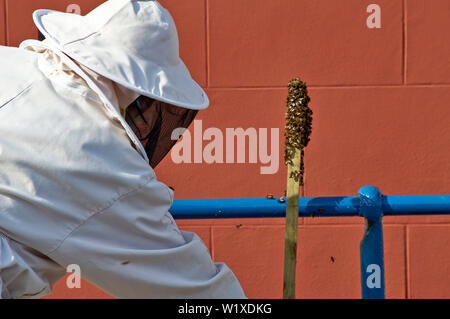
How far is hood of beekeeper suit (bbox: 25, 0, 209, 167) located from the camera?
1730mm

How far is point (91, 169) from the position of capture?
1.63 m

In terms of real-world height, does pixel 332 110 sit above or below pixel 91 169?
below

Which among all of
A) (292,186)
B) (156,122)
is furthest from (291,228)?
(156,122)

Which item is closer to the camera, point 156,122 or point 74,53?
point 74,53

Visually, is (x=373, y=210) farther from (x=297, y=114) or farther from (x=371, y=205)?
(x=297, y=114)

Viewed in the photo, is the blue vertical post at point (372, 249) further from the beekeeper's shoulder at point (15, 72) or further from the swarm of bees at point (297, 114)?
the beekeeper's shoulder at point (15, 72)

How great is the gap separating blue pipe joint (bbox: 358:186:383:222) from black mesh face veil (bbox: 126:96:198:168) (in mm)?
615

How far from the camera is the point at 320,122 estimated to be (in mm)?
3922

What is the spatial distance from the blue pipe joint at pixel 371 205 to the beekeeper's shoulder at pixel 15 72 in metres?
1.06

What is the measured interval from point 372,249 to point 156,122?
800 mm

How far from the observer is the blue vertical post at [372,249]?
2.13 meters

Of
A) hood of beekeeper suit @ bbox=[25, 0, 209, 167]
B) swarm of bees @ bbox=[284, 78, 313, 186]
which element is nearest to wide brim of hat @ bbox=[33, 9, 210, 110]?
hood of beekeeper suit @ bbox=[25, 0, 209, 167]

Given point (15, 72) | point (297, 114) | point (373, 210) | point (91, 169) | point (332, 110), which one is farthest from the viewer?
point (332, 110)

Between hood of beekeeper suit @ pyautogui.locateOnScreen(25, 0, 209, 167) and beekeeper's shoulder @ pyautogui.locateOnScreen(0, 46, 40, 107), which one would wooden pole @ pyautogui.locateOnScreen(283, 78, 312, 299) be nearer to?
hood of beekeeper suit @ pyautogui.locateOnScreen(25, 0, 209, 167)
